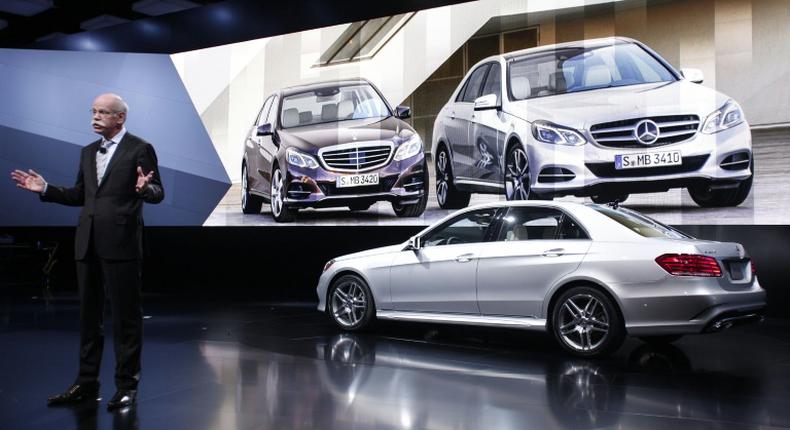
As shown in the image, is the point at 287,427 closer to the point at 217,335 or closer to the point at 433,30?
the point at 217,335

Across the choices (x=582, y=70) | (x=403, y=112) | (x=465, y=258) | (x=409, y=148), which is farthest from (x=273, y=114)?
(x=465, y=258)

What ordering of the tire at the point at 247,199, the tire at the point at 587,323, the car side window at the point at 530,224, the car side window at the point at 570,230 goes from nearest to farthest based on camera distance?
1. the tire at the point at 587,323
2. the car side window at the point at 570,230
3. the car side window at the point at 530,224
4. the tire at the point at 247,199

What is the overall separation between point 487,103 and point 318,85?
2.79m

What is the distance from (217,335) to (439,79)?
4.60 meters

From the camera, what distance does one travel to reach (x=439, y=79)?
10125 mm

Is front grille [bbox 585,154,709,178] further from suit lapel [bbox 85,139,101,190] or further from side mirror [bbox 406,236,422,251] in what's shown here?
suit lapel [bbox 85,139,101,190]

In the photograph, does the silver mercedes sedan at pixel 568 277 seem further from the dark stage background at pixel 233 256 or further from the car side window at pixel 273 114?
the car side window at pixel 273 114

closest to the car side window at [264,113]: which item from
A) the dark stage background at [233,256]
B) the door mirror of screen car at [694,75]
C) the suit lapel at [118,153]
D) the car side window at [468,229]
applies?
the dark stage background at [233,256]

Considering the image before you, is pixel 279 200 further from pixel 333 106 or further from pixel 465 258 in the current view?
pixel 465 258

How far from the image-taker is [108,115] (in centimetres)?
444

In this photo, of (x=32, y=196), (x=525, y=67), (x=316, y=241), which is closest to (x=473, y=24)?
(x=525, y=67)

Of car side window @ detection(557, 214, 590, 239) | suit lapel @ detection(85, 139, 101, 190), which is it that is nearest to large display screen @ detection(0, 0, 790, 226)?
car side window @ detection(557, 214, 590, 239)

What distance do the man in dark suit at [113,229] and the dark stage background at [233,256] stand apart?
5140mm

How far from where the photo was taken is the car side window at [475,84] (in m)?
9.60
